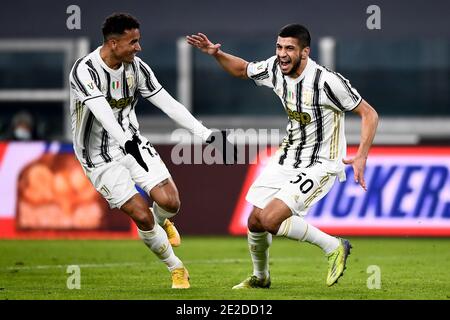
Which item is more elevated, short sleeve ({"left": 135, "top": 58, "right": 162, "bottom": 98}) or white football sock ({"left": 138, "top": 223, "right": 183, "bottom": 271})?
short sleeve ({"left": 135, "top": 58, "right": 162, "bottom": 98})

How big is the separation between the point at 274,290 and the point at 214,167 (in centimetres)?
588

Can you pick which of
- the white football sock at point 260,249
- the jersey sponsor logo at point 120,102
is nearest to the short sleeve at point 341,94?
the white football sock at point 260,249

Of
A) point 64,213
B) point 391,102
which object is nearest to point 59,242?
point 64,213

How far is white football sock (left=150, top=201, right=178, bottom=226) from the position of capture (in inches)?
393

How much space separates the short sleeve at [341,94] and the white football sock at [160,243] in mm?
1604

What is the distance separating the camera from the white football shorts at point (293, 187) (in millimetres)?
9523

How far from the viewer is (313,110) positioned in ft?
31.4

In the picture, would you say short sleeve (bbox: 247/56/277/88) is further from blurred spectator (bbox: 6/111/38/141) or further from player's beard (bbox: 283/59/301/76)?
blurred spectator (bbox: 6/111/38/141)

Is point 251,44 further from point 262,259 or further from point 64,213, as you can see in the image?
point 262,259

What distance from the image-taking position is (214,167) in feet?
50.3

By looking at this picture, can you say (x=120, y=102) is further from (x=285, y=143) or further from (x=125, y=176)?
(x=285, y=143)

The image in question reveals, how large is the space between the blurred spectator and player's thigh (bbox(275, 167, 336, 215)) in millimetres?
7510

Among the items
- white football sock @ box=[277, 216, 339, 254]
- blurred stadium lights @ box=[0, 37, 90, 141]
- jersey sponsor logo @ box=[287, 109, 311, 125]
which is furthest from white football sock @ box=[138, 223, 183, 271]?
blurred stadium lights @ box=[0, 37, 90, 141]

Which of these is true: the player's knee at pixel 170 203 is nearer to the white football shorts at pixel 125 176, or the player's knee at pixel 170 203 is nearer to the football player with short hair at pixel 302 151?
the white football shorts at pixel 125 176
